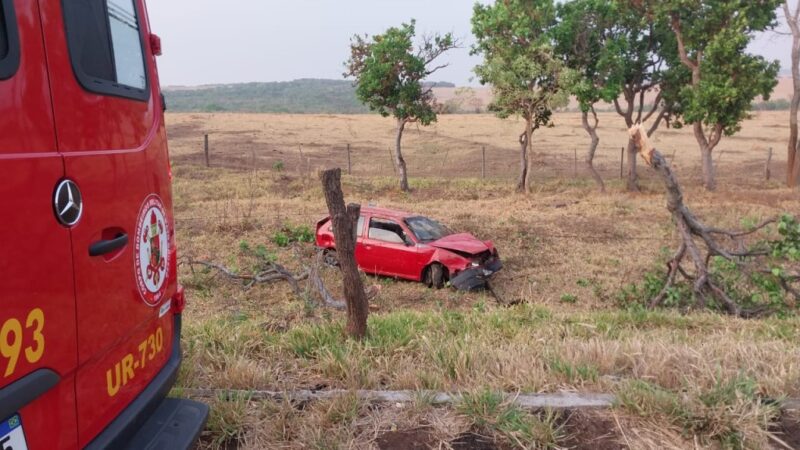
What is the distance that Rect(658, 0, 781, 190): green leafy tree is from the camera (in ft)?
65.0

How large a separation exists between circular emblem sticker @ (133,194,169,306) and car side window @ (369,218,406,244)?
8728 millimetres

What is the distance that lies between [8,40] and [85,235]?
61 centimetres

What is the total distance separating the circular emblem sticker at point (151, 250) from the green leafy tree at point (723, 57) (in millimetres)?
20721

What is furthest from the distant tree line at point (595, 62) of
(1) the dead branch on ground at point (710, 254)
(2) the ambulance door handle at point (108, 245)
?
(2) the ambulance door handle at point (108, 245)

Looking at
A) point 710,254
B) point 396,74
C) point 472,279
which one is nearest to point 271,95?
point 396,74

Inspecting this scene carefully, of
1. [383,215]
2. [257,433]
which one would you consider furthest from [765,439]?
[383,215]

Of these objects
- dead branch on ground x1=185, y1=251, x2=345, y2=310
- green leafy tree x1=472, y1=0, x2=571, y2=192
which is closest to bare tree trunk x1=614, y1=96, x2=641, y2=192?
green leafy tree x1=472, y1=0, x2=571, y2=192

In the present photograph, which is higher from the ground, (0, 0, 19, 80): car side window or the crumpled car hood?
(0, 0, 19, 80): car side window

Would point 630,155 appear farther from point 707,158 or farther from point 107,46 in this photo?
point 107,46

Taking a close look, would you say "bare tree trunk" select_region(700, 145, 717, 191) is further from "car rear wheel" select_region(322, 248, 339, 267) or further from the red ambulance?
the red ambulance

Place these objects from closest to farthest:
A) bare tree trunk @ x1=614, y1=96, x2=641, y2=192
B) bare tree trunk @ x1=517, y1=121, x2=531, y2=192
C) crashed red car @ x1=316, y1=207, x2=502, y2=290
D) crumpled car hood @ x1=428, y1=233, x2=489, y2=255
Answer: crashed red car @ x1=316, y1=207, x2=502, y2=290 → crumpled car hood @ x1=428, y1=233, x2=489, y2=255 → bare tree trunk @ x1=517, y1=121, x2=531, y2=192 → bare tree trunk @ x1=614, y1=96, x2=641, y2=192

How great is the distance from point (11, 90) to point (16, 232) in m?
0.39

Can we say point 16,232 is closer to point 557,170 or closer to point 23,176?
point 23,176

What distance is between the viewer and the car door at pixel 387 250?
1134 cm
